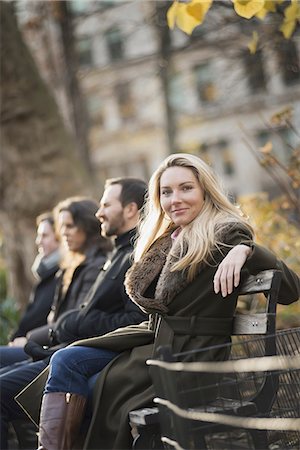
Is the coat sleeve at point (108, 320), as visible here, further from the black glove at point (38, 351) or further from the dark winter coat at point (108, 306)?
the black glove at point (38, 351)

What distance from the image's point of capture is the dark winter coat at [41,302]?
8.33m

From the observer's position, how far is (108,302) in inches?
255

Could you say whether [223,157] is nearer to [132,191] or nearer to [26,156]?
[26,156]


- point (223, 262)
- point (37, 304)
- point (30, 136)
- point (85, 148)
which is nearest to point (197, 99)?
point (85, 148)

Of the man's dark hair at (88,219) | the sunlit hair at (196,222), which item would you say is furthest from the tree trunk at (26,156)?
the sunlit hair at (196,222)

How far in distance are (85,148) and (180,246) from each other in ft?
42.6

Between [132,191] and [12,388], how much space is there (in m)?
1.52

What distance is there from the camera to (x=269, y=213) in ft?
33.3

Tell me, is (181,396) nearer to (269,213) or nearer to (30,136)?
(269,213)

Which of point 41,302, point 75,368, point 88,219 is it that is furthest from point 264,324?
point 41,302

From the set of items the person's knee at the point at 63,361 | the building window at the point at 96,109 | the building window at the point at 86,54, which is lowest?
the person's knee at the point at 63,361

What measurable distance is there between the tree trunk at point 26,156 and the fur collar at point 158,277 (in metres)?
7.24

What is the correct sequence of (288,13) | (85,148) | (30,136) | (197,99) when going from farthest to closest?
(197,99) → (85,148) → (30,136) → (288,13)

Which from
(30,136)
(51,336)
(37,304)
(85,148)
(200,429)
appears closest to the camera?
(200,429)
